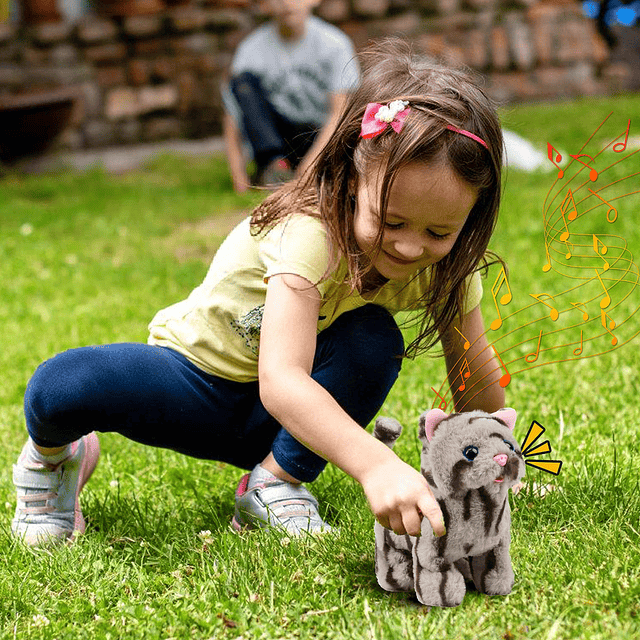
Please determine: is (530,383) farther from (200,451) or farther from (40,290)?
(40,290)

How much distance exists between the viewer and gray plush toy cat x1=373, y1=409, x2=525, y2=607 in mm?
1515

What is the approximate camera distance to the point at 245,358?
6.47 ft

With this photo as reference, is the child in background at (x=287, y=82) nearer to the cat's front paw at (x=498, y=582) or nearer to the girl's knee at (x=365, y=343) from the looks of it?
the girl's knee at (x=365, y=343)

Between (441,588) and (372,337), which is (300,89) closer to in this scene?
(372,337)

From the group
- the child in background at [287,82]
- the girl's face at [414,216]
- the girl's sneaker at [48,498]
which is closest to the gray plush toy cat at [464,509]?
the girl's face at [414,216]

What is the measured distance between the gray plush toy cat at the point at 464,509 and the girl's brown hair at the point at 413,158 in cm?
33

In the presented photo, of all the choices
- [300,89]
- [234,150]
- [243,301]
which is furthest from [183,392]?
[234,150]

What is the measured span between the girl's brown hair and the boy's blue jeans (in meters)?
0.10

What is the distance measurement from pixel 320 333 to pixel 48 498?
2.20ft

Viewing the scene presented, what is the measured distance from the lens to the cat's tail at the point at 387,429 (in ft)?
5.71

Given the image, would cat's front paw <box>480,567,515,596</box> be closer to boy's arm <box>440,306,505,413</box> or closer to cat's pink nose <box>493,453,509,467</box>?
cat's pink nose <box>493,453,509,467</box>

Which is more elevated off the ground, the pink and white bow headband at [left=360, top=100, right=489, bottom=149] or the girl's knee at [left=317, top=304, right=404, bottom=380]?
the pink and white bow headband at [left=360, top=100, right=489, bottom=149]

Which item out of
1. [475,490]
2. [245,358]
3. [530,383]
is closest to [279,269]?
[245,358]

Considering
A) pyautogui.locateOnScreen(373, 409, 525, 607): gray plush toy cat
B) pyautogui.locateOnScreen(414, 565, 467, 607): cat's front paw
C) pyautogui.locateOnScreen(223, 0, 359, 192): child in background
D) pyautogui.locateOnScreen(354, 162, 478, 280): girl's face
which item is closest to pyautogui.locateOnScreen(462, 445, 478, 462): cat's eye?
pyautogui.locateOnScreen(373, 409, 525, 607): gray plush toy cat
